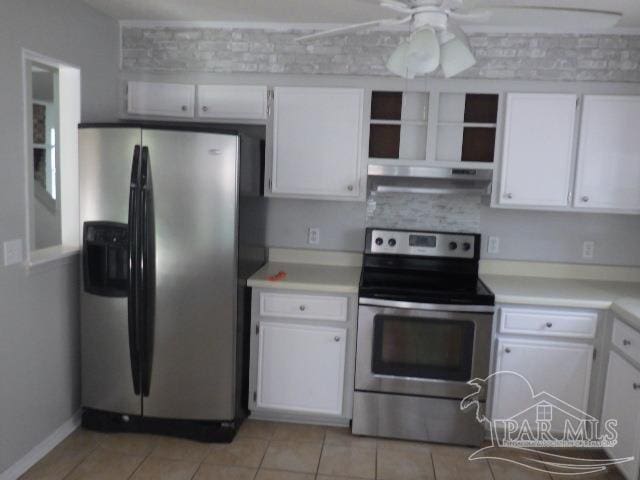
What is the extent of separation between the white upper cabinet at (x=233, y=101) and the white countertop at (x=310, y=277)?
936 millimetres

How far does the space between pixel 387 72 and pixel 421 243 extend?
3.43 ft

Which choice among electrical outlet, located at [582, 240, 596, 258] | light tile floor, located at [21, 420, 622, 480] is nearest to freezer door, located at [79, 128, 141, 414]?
light tile floor, located at [21, 420, 622, 480]

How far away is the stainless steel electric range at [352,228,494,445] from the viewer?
2.73 metres

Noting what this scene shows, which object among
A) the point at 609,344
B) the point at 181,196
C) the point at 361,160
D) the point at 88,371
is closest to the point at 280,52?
the point at 361,160

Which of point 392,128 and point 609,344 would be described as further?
point 392,128

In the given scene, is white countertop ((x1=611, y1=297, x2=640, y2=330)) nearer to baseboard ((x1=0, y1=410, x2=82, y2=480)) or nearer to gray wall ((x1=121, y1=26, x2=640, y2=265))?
gray wall ((x1=121, y1=26, x2=640, y2=265))

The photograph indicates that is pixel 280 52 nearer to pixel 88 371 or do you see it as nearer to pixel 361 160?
pixel 361 160

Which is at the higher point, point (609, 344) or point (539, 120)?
point (539, 120)

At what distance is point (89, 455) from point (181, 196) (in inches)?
55.5

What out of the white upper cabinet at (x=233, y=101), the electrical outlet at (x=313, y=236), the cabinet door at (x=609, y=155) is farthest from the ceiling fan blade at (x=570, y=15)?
the electrical outlet at (x=313, y=236)

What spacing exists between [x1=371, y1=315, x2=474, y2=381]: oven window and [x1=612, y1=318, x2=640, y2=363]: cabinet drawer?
70 centimetres

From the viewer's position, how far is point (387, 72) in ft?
9.92

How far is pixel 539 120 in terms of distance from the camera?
293cm

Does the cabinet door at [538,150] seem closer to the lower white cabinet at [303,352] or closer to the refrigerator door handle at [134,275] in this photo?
the lower white cabinet at [303,352]
